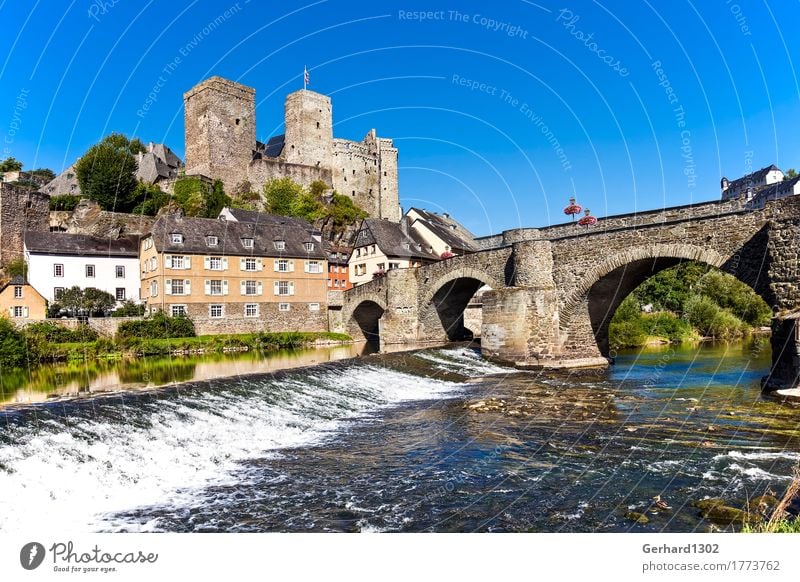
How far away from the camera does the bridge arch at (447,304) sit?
35.0 m

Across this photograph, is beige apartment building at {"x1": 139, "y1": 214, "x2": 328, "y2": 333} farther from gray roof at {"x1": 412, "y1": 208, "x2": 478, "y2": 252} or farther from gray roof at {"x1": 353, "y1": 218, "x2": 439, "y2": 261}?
gray roof at {"x1": 412, "y1": 208, "x2": 478, "y2": 252}

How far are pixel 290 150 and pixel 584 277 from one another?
61.3 meters

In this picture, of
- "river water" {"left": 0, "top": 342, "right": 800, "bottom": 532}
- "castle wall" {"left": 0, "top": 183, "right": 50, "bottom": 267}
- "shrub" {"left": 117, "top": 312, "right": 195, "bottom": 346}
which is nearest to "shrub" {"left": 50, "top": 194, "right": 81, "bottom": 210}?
"castle wall" {"left": 0, "top": 183, "right": 50, "bottom": 267}

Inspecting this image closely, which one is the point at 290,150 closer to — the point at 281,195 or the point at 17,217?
the point at 281,195

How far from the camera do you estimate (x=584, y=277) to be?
24.8m

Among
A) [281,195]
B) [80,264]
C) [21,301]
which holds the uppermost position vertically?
[281,195]

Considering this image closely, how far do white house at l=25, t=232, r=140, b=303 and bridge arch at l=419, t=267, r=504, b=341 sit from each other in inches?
983

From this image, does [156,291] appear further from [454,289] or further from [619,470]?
[619,470]

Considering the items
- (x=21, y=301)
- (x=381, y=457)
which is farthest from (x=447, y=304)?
(x=21, y=301)

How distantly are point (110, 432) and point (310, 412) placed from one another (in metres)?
5.59

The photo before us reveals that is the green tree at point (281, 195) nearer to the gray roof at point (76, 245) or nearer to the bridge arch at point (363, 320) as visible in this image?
the gray roof at point (76, 245)

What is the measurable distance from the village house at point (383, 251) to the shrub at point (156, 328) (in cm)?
1723

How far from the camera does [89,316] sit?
40.3m

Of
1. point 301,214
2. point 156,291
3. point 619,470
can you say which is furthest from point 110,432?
point 301,214
